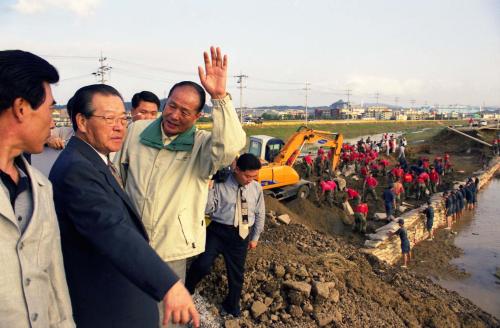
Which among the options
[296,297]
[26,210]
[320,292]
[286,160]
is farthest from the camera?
[286,160]

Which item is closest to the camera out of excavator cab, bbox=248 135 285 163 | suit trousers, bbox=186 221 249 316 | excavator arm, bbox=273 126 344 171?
suit trousers, bbox=186 221 249 316

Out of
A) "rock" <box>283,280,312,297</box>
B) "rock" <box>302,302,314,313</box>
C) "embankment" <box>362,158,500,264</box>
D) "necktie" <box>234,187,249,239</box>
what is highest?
"necktie" <box>234,187,249,239</box>

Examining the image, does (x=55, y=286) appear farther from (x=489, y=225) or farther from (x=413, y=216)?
(x=489, y=225)

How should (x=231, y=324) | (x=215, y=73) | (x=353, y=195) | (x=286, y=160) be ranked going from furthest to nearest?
(x=286, y=160), (x=353, y=195), (x=231, y=324), (x=215, y=73)

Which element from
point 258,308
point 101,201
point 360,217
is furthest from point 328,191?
point 101,201

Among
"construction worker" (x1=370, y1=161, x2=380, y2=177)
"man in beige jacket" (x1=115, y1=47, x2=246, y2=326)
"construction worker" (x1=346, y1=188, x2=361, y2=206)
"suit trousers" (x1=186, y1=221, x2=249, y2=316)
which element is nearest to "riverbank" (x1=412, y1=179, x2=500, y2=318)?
"construction worker" (x1=346, y1=188, x2=361, y2=206)

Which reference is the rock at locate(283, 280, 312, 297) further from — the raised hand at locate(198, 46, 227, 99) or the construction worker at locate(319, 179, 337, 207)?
the construction worker at locate(319, 179, 337, 207)

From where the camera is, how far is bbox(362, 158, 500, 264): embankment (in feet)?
31.2

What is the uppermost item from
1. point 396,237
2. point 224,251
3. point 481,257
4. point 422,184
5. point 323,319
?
point 224,251

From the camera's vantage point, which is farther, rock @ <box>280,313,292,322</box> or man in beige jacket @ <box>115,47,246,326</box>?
rock @ <box>280,313,292,322</box>

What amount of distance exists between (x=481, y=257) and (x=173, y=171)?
11062 millimetres

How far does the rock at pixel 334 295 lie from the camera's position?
15.9 feet

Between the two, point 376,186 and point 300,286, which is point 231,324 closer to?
point 300,286

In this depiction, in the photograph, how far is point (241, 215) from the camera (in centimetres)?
404
